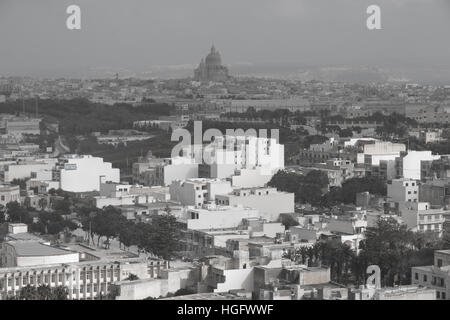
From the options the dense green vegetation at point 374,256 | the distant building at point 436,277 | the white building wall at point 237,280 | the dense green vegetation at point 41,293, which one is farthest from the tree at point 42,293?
the distant building at point 436,277

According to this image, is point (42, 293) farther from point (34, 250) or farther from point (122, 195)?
point (122, 195)

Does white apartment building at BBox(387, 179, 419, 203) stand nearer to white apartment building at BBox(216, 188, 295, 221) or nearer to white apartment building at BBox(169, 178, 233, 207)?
white apartment building at BBox(216, 188, 295, 221)

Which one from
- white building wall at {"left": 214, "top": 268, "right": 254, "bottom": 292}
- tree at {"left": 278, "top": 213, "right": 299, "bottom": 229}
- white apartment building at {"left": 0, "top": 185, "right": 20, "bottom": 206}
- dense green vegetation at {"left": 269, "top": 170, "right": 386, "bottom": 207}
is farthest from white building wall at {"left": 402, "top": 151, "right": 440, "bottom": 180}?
white building wall at {"left": 214, "top": 268, "right": 254, "bottom": 292}

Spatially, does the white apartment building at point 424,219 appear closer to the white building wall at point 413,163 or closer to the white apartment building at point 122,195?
the white apartment building at point 122,195
